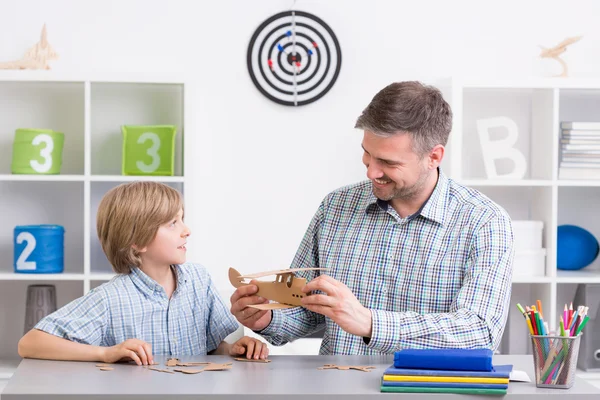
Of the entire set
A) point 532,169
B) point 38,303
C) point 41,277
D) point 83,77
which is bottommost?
point 38,303

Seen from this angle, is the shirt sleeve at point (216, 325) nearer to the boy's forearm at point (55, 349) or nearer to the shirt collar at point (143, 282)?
the shirt collar at point (143, 282)

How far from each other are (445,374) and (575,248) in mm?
2284

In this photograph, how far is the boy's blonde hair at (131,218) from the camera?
2.05 metres

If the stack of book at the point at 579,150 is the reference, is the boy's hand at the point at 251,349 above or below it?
below

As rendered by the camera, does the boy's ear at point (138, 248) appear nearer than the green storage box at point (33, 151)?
Yes

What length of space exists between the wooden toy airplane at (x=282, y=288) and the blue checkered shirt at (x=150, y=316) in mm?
279

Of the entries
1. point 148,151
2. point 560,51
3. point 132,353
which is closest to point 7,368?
point 148,151

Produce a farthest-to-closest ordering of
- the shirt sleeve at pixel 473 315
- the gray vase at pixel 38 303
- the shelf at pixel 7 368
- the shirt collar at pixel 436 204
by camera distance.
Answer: the gray vase at pixel 38 303 → the shelf at pixel 7 368 → the shirt collar at pixel 436 204 → the shirt sleeve at pixel 473 315

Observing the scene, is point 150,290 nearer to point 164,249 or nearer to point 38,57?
point 164,249

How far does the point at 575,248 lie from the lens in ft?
11.7

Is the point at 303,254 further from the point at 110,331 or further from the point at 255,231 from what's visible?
the point at 255,231

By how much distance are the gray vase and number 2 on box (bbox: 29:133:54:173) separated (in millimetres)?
500

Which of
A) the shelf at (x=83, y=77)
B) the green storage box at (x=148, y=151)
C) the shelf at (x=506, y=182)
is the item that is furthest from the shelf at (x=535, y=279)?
the shelf at (x=83, y=77)

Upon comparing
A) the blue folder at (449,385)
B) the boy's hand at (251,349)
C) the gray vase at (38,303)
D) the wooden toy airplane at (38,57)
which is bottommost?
the gray vase at (38,303)
